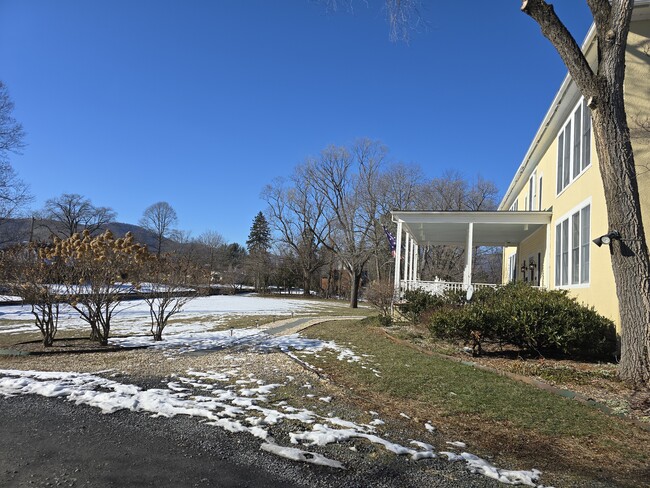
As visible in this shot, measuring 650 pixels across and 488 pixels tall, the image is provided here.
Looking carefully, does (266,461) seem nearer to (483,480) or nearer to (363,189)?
(483,480)

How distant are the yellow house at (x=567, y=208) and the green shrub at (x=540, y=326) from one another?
48cm

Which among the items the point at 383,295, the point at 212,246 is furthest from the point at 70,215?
the point at 383,295

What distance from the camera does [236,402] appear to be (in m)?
4.94

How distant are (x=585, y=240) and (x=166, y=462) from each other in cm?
999

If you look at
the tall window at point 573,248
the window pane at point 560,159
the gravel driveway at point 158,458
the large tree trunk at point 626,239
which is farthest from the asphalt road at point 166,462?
the window pane at point 560,159

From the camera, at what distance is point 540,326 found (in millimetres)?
8367

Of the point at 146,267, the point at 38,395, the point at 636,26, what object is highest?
the point at 636,26

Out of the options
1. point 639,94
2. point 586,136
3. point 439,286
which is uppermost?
point 639,94

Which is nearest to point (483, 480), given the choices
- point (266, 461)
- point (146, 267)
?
point (266, 461)

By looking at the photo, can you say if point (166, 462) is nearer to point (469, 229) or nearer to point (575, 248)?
point (575, 248)

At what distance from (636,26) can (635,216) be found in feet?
17.2

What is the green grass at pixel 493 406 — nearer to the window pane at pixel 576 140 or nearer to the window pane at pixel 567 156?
the window pane at pixel 576 140

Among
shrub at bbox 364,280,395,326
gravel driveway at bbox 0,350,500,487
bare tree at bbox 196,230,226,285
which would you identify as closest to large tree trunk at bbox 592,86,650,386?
gravel driveway at bbox 0,350,500,487

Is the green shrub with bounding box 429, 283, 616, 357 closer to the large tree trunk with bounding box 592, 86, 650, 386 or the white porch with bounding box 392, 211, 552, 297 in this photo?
the large tree trunk with bounding box 592, 86, 650, 386
